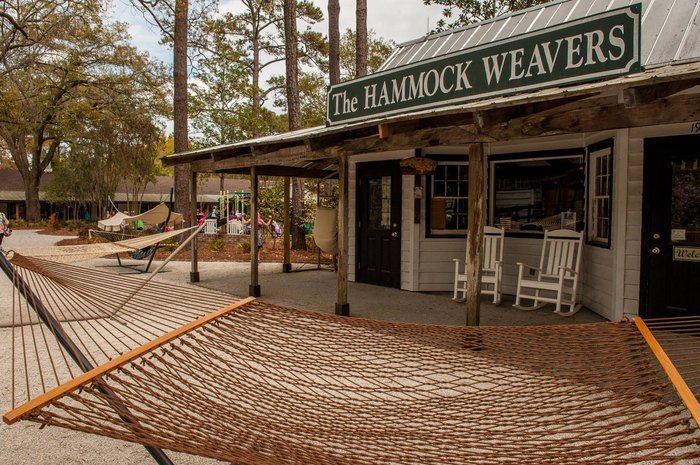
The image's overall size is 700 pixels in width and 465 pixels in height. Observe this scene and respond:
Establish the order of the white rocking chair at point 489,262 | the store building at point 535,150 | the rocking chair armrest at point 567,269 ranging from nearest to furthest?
the store building at point 535,150 < the rocking chair armrest at point 567,269 < the white rocking chair at point 489,262

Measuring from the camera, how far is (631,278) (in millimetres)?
5176

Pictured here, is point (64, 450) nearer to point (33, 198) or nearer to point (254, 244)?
point (254, 244)

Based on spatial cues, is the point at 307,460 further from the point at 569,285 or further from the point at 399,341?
the point at 569,285

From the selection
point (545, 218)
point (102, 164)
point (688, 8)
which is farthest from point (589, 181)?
point (102, 164)

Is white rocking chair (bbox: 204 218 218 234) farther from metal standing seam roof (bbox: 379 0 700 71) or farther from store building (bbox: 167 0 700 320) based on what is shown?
metal standing seam roof (bbox: 379 0 700 71)

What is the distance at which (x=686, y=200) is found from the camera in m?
4.87

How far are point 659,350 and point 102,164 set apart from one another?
26450 millimetres

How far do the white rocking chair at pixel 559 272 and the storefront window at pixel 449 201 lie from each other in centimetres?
151

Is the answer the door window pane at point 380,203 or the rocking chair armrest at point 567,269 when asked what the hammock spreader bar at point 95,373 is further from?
the door window pane at point 380,203

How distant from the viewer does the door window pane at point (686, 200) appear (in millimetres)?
4805

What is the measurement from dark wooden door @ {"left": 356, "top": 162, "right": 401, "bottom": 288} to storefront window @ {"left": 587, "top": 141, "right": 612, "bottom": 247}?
2830 millimetres

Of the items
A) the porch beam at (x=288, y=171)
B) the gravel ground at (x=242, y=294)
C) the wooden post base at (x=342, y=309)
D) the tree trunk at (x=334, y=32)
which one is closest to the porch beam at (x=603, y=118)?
the gravel ground at (x=242, y=294)

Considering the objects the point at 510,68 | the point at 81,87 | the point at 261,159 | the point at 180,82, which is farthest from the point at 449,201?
the point at 81,87

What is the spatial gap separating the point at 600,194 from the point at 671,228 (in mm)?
1175
